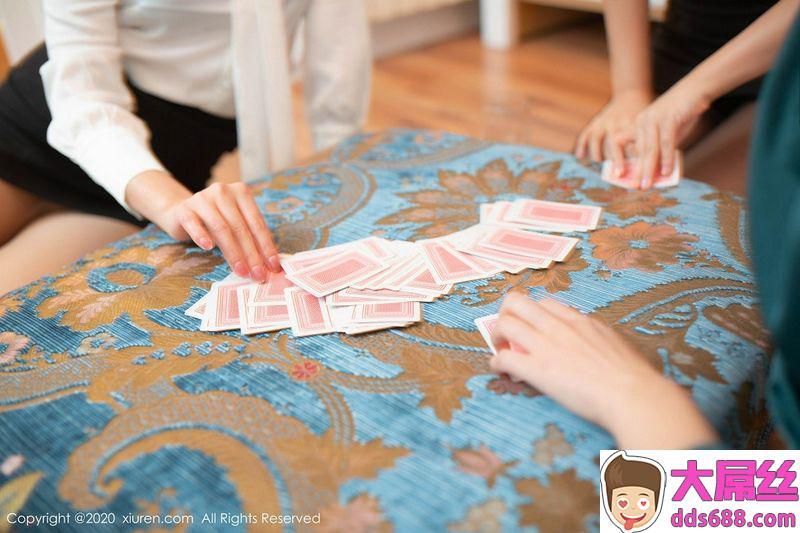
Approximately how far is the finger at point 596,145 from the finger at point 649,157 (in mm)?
98

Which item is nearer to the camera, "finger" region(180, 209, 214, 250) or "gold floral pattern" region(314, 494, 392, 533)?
"gold floral pattern" region(314, 494, 392, 533)

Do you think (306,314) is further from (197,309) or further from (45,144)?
(45,144)

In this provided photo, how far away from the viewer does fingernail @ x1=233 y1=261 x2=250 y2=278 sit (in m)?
1.00

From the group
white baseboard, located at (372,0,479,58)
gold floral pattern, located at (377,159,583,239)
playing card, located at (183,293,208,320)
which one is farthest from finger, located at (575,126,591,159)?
white baseboard, located at (372,0,479,58)

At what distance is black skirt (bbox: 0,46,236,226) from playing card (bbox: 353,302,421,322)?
77 cm

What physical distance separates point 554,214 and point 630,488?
1.86ft

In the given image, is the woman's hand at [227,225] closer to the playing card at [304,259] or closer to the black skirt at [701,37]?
the playing card at [304,259]

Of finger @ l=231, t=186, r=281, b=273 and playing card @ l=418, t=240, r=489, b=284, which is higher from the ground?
finger @ l=231, t=186, r=281, b=273

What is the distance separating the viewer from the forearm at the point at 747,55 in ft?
3.95

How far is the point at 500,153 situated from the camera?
1.36m

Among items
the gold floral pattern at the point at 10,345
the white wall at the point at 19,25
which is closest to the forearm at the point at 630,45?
the gold floral pattern at the point at 10,345

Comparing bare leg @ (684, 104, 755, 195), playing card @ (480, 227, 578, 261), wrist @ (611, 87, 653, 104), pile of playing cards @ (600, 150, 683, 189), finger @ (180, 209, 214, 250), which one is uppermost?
wrist @ (611, 87, 653, 104)

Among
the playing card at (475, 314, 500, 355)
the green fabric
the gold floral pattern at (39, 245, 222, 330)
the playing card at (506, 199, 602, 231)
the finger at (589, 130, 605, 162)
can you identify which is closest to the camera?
the green fabric

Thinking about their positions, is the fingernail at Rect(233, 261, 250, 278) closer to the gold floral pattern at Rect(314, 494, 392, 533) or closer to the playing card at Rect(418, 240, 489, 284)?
the playing card at Rect(418, 240, 489, 284)
